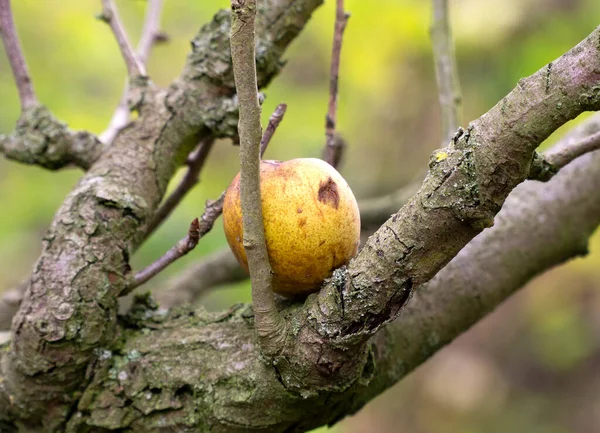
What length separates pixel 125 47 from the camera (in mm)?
1587

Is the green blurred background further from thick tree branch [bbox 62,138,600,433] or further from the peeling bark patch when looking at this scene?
the peeling bark patch

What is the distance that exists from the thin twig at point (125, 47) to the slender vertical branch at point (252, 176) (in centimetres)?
79

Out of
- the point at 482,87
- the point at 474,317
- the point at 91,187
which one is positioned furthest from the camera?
the point at 482,87

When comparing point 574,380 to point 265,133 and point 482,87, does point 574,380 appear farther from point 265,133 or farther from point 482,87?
point 265,133

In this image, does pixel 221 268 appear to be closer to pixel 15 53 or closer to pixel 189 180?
pixel 189 180

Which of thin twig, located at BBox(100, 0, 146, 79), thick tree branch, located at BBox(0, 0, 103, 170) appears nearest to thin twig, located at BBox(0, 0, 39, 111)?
thick tree branch, located at BBox(0, 0, 103, 170)

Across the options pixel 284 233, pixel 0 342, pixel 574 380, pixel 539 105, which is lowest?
pixel 0 342

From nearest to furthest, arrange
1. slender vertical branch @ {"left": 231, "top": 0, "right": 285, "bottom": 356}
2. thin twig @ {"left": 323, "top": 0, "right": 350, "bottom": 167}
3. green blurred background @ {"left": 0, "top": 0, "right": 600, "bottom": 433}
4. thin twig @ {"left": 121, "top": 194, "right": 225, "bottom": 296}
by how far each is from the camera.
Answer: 1. slender vertical branch @ {"left": 231, "top": 0, "right": 285, "bottom": 356}
2. thin twig @ {"left": 121, "top": 194, "right": 225, "bottom": 296}
3. thin twig @ {"left": 323, "top": 0, "right": 350, "bottom": 167}
4. green blurred background @ {"left": 0, "top": 0, "right": 600, "bottom": 433}

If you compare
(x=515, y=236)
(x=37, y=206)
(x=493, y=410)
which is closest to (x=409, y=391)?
(x=493, y=410)

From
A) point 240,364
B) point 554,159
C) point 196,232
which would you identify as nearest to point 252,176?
point 196,232

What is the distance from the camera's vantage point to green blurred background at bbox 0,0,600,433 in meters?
3.02

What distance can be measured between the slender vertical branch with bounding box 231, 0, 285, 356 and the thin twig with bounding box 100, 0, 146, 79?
0.79 meters

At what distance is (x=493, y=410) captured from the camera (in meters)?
4.87

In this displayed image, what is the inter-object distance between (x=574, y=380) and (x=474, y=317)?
157 inches
